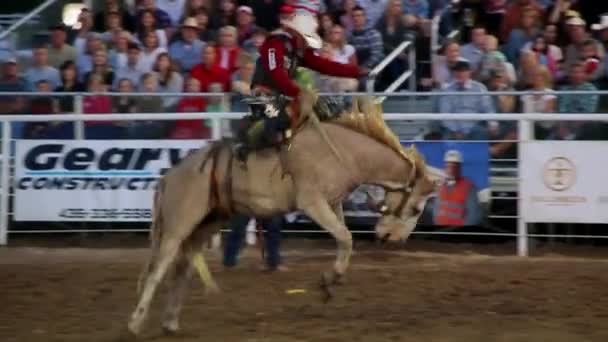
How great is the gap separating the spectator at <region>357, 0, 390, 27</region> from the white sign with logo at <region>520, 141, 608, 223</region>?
2.98 m

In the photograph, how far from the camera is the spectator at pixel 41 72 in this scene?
13125mm

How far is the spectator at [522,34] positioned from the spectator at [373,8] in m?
1.50

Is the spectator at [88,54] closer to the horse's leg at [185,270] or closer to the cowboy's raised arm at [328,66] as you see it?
the cowboy's raised arm at [328,66]

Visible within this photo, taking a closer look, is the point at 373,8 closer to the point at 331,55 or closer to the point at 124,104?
the point at 331,55

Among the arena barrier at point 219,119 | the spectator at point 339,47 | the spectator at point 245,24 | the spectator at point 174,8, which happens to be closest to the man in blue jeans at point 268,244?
the arena barrier at point 219,119

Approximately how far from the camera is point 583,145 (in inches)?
428

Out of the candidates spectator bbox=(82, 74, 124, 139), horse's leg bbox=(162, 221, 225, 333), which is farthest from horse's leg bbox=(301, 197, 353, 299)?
spectator bbox=(82, 74, 124, 139)

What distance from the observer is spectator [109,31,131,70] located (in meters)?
13.2

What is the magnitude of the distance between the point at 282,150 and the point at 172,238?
925 mm

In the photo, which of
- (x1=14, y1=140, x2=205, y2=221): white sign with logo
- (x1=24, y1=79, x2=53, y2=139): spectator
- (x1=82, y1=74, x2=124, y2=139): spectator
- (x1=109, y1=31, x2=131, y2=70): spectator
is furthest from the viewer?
(x1=109, y1=31, x2=131, y2=70): spectator

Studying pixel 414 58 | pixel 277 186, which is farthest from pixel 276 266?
pixel 414 58

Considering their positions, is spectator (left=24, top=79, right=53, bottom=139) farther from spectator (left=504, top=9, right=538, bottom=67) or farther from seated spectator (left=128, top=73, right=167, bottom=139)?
spectator (left=504, top=9, right=538, bottom=67)

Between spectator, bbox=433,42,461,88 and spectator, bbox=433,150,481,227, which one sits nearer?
spectator, bbox=433,150,481,227

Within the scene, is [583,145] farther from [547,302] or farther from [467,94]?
[547,302]
